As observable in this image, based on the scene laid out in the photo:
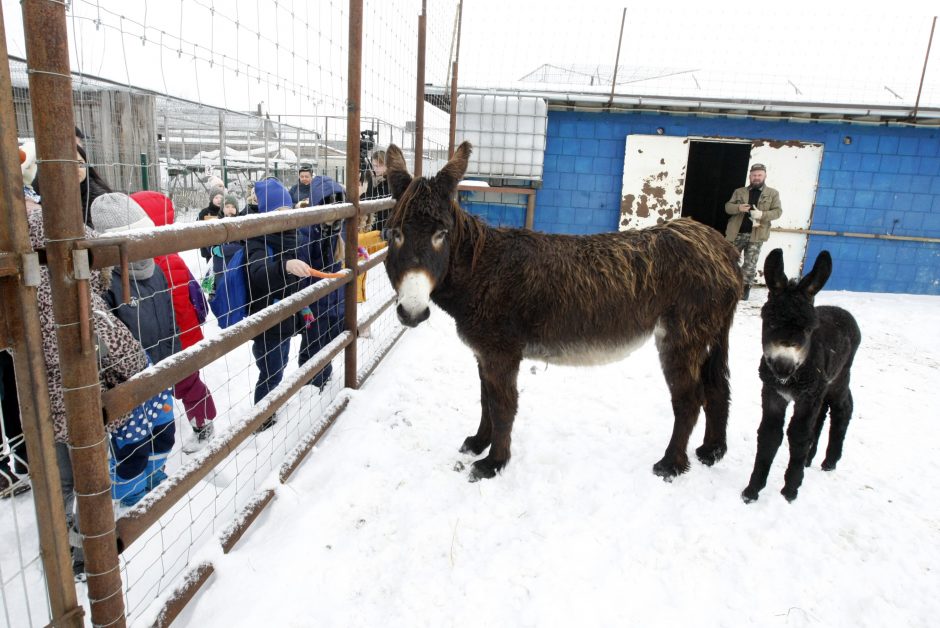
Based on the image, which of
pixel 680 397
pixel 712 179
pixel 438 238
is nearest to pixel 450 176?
pixel 438 238

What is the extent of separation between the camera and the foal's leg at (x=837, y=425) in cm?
346

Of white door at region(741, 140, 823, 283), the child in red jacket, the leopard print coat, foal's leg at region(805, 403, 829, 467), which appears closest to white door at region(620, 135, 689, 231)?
white door at region(741, 140, 823, 283)

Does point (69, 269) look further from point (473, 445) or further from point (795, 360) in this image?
point (795, 360)

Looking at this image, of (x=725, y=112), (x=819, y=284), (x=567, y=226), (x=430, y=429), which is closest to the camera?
(x=819, y=284)

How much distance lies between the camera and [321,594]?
7.55 ft

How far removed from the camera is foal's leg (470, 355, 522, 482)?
3217mm

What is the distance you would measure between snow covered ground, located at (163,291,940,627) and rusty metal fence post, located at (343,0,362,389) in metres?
0.78

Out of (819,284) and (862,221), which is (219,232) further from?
(862,221)

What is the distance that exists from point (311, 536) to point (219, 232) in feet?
5.05

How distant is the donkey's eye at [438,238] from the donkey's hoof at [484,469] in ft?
4.61

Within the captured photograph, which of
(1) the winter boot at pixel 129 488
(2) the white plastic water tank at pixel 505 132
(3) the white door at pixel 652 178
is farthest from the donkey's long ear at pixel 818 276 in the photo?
(2) the white plastic water tank at pixel 505 132

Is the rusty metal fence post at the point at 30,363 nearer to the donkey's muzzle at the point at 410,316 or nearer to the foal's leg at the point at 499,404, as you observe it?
the donkey's muzzle at the point at 410,316

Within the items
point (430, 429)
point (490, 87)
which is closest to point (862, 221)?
point (490, 87)

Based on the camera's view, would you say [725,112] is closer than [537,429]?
No
